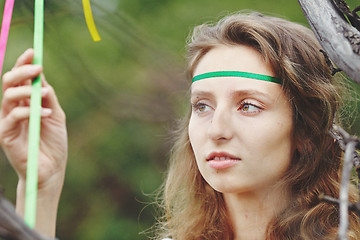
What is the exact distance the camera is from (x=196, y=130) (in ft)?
4.58

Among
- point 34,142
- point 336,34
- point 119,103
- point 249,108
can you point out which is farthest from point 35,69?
point 119,103

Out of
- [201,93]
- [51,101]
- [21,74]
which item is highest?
[21,74]

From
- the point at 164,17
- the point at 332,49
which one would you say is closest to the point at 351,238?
the point at 332,49

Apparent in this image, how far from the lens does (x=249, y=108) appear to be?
135 centimetres

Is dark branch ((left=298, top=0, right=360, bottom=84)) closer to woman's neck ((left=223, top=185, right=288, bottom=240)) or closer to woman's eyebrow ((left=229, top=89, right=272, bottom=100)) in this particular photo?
woman's eyebrow ((left=229, top=89, right=272, bottom=100))

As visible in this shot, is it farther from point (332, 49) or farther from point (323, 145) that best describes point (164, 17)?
point (332, 49)

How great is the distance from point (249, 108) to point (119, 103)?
1.94 metres

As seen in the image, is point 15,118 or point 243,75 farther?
point 243,75

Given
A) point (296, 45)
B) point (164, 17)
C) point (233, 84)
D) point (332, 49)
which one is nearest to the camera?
point (332, 49)

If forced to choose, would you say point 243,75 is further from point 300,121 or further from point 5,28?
point 5,28

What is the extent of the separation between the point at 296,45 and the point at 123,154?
1.98 meters

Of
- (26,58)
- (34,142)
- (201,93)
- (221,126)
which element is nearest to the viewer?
(34,142)

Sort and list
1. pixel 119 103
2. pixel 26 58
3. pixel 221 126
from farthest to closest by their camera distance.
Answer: pixel 119 103, pixel 221 126, pixel 26 58

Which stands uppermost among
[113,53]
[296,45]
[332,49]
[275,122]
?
[332,49]
